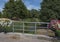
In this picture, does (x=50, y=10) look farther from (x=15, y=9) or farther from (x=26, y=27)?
(x=26, y=27)

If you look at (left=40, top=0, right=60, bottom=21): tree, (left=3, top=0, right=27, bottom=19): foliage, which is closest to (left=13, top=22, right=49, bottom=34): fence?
(left=40, top=0, right=60, bottom=21): tree

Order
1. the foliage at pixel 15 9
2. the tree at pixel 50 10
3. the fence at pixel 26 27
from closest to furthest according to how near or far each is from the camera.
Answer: the fence at pixel 26 27 → the tree at pixel 50 10 → the foliage at pixel 15 9

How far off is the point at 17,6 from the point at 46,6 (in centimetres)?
725

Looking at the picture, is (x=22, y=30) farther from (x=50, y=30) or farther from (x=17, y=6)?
(x=17, y=6)

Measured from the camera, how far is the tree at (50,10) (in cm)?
2453

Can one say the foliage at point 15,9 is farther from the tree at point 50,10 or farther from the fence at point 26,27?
the fence at point 26,27

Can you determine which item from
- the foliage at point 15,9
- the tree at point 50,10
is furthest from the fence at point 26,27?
the foliage at point 15,9

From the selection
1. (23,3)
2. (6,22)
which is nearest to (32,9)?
(23,3)

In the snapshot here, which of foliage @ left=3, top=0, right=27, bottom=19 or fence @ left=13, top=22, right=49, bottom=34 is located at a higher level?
foliage @ left=3, top=0, right=27, bottom=19

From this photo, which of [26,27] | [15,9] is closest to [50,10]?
[15,9]

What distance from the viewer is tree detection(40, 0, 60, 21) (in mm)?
24531

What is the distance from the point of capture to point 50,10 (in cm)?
2466

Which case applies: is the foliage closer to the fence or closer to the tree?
the tree

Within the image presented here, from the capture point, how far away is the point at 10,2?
1283 inches
